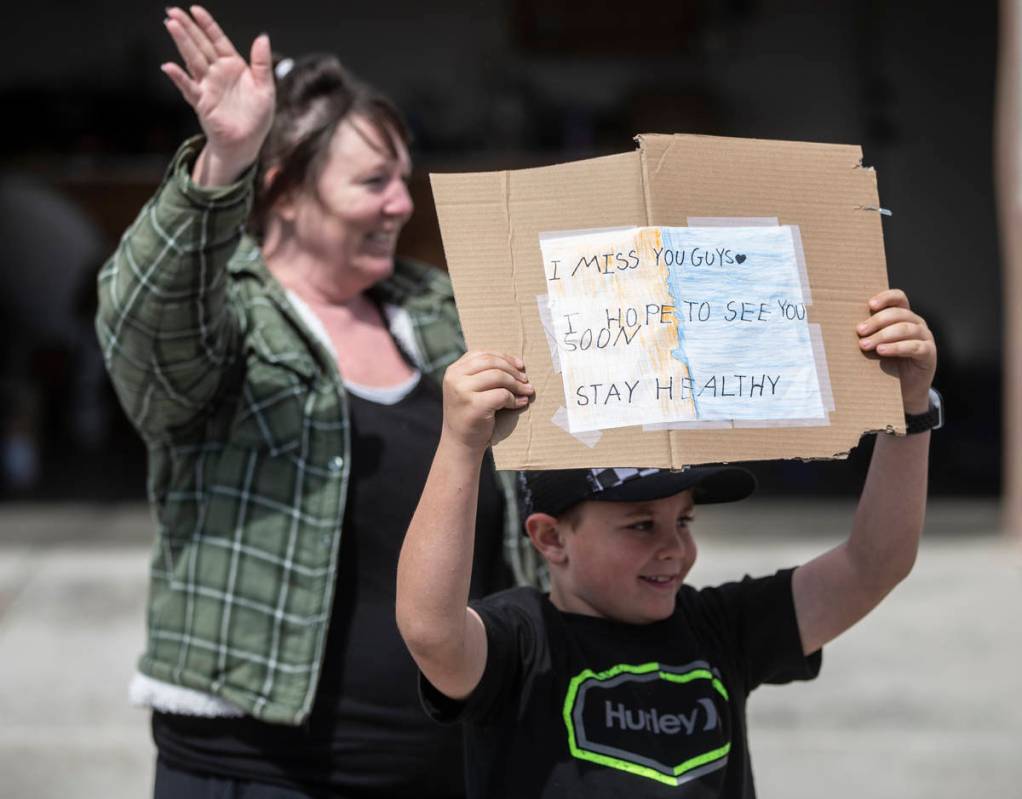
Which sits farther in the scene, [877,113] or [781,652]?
[877,113]

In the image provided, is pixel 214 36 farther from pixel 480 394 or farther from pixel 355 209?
pixel 480 394

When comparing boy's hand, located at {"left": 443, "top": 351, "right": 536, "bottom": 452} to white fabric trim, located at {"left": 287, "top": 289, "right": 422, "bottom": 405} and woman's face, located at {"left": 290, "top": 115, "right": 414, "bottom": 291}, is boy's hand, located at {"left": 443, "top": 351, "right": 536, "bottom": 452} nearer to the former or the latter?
white fabric trim, located at {"left": 287, "top": 289, "right": 422, "bottom": 405}

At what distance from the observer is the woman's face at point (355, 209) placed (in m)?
2.47

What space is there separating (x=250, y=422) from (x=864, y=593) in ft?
3.33

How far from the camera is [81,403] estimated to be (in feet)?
28.1

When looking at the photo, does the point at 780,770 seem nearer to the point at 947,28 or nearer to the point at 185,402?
the point at 185,402

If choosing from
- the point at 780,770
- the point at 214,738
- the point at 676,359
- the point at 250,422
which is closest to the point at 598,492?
the point at 676,359

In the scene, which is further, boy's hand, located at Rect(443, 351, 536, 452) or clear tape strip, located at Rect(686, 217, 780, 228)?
clear tape strip, located at Rect(686, 217, 780, 228)

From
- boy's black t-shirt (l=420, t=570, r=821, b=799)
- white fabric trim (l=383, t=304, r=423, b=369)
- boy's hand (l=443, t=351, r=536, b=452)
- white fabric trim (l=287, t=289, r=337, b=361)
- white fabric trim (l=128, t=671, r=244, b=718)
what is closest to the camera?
boy's hand (l=443, t=351, r=536, b=452)

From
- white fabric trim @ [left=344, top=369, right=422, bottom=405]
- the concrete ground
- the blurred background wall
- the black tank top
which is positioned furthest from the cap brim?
the blurred background wall

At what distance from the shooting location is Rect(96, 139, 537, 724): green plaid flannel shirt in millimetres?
2129

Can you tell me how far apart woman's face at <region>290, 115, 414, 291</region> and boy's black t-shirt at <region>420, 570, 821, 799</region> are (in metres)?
0.79

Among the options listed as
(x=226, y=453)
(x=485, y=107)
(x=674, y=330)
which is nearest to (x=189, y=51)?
(x=226, y=453)

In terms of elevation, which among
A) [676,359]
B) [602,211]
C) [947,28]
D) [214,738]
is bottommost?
[214,738]
